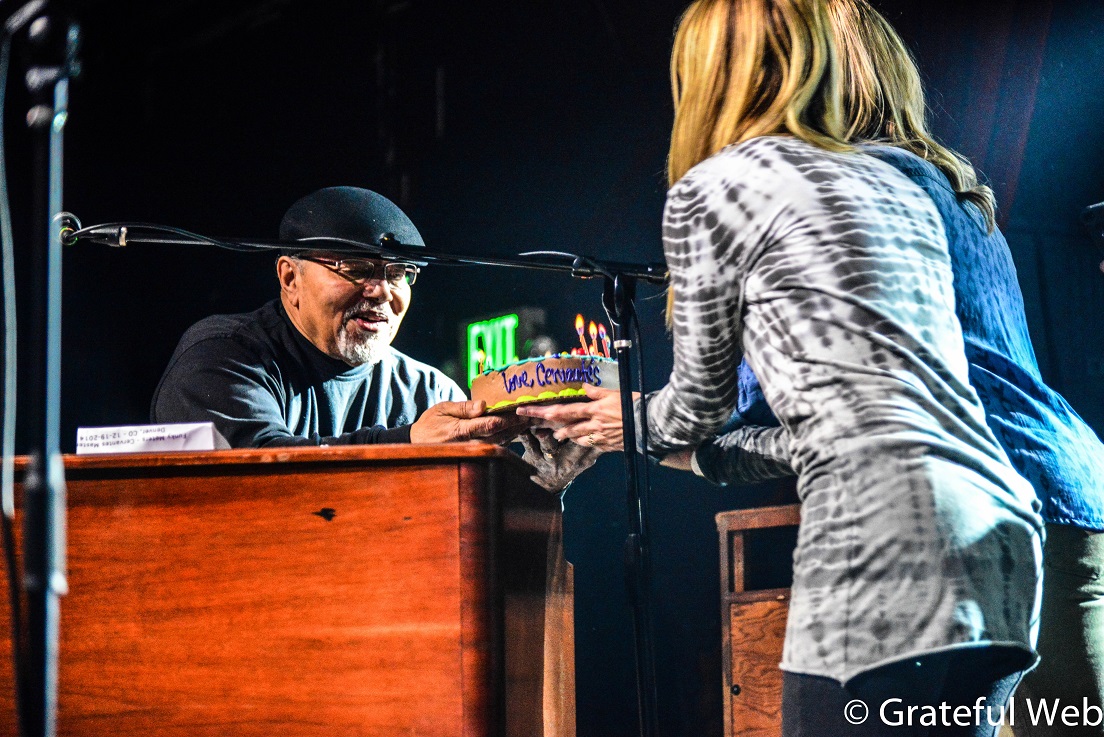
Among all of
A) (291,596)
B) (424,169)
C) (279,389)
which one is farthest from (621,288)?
(424,169)

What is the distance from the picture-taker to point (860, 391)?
1.25 m

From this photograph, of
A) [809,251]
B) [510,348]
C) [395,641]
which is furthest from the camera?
[510,348]

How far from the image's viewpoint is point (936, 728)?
3.98ft

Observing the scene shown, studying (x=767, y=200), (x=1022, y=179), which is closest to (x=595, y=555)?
(x=1022, y=179)

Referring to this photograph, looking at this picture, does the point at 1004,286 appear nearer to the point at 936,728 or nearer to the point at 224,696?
the point at 936,728

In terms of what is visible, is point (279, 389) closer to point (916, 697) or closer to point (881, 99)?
point (881, 99)

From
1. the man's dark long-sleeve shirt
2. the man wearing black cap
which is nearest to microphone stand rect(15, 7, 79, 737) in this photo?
the man's dark long-sleeve shirt

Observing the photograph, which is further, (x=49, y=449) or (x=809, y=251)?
(x=809, y=251)

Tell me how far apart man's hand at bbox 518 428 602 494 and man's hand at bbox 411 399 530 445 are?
45 millimetres

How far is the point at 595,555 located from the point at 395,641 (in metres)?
2.40

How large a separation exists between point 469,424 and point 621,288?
18.0 inches

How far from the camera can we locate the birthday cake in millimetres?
1995

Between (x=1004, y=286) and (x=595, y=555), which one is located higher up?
(x=1004, y=286)

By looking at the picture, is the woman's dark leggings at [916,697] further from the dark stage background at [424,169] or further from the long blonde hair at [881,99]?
the dark stage background at [424,169]
